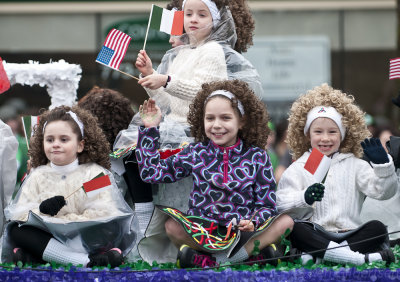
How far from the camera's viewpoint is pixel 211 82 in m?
6.27

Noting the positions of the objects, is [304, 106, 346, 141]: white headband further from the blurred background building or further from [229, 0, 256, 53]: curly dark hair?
the blurred background building

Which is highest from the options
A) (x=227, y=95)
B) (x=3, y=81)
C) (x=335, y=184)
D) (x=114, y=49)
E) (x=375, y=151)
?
(x=114, y=49)

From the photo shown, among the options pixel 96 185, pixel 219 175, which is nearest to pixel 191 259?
pixel 219 175

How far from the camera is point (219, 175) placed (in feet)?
19.3

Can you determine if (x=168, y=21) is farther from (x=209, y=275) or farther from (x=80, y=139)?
(x=209, y=275)

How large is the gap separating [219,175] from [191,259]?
2.07 feet

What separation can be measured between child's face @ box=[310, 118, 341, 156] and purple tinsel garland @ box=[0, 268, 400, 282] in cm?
119

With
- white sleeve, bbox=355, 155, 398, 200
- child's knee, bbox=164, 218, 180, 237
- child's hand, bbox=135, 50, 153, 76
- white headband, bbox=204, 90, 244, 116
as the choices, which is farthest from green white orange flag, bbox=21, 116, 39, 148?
white sleeve, bbox=355, 155, 398, 200

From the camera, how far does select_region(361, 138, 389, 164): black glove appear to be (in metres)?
5.76

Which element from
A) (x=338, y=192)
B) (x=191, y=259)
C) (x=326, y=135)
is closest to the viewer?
(x=191, y=259)

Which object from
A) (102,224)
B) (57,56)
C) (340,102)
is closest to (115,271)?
(102,224)

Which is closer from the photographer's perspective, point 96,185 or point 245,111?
point 96,185

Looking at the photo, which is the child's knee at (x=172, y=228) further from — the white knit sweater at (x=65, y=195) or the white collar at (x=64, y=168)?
the white collar at (x=64, y=168)

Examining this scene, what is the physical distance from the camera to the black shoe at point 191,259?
5.50m
